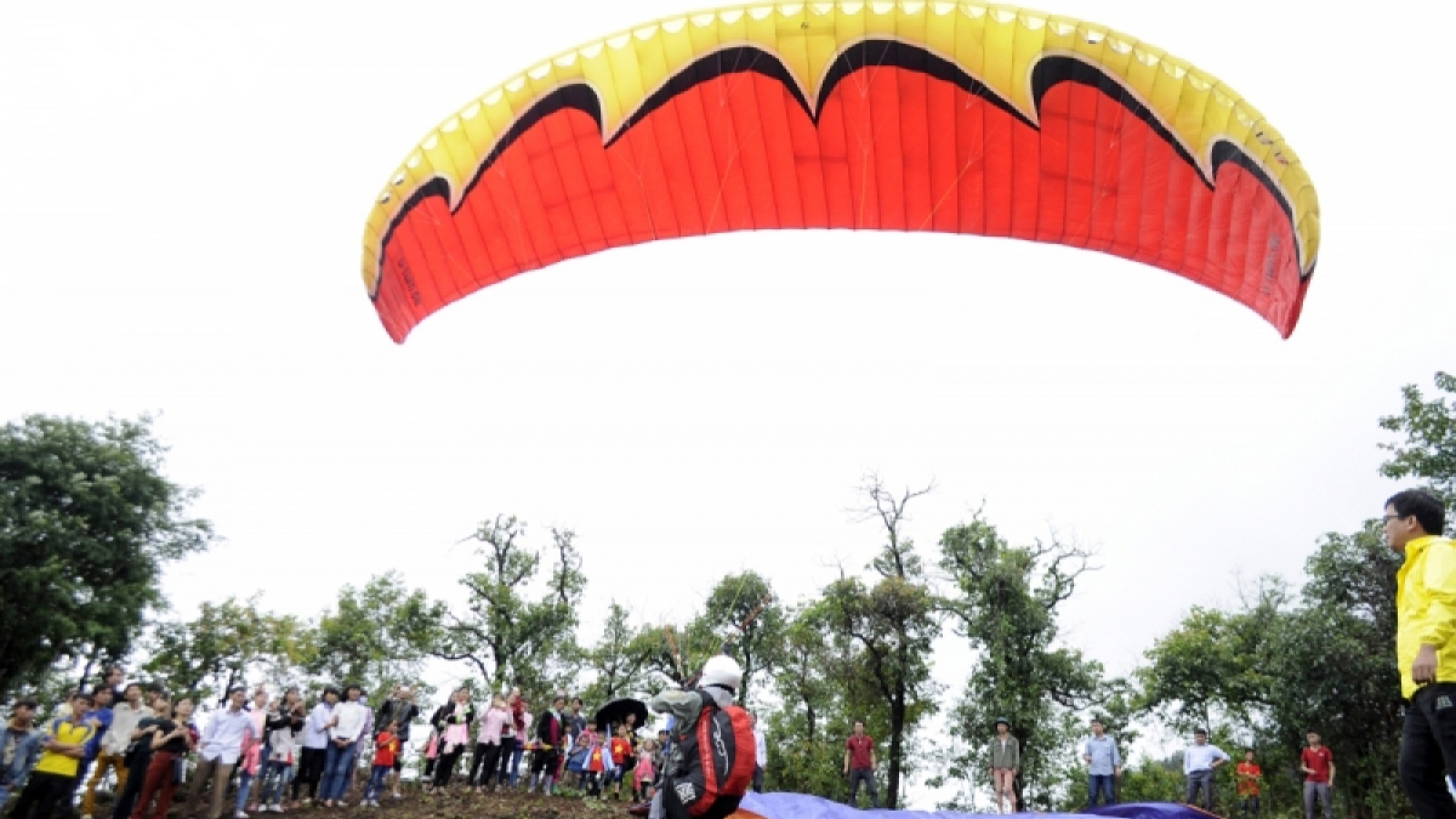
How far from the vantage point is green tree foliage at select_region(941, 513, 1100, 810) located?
20.8 metres

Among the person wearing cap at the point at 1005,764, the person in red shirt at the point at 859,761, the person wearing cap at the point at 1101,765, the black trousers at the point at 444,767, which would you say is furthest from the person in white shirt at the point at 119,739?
the person wearing cap at the point at 1101,765

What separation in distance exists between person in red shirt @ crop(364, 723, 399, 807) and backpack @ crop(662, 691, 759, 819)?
21.2 feet

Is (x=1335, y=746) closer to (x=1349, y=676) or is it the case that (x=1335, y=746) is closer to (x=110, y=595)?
(x=1349, y=676)

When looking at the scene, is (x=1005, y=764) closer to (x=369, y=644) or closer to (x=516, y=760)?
(x=516, y=760)

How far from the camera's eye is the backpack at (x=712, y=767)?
389 centimetres

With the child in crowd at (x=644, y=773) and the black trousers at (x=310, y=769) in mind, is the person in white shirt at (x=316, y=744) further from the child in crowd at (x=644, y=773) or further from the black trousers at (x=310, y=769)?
the child in crowd at (x=644, y=773)

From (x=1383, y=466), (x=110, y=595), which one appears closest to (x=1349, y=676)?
(x=1383, y=466)

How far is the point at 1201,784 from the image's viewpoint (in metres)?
11.9

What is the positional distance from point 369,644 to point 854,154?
86.7 ft

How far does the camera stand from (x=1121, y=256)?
792cm

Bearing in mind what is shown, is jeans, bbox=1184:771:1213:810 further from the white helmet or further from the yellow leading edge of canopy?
the white helmet

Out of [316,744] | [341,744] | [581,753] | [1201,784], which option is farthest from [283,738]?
[1201,784]

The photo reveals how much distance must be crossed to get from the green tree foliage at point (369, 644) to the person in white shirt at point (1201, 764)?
2253 centimetres

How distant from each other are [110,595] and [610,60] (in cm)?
1824
